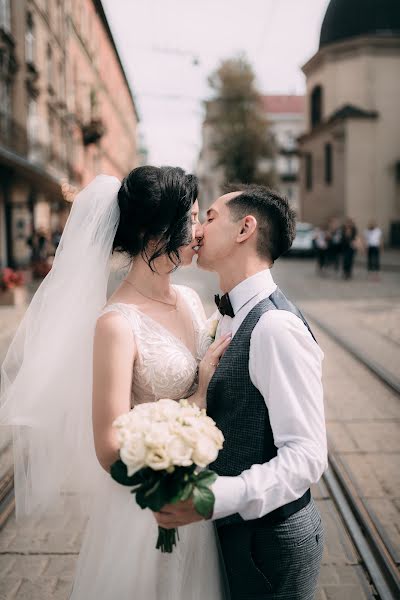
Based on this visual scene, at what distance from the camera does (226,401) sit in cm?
189

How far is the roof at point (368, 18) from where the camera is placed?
33219mm

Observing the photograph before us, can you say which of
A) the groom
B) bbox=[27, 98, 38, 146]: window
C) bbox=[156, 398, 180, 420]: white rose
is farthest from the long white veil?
bbox=[27, 98, 38, 146]: window

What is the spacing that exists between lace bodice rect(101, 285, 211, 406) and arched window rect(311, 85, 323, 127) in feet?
123

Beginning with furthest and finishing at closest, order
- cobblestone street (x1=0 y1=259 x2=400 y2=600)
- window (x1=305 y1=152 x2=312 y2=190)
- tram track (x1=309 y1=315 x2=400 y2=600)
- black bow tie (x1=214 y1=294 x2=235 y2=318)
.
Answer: window (x1=305 y1=152 x2=312 y2=190) → cobblestone street (x1=0 y1=259 x2=400 y2=600) → tram track (x1=309 y1=315 x2=400 y2=600) → black bow tie (x1=214 y1=294 x2=235 y2=318)

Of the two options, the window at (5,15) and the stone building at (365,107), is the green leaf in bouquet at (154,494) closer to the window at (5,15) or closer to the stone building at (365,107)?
the window at (5,15)

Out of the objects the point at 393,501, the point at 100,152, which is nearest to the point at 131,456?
the point at 393,501

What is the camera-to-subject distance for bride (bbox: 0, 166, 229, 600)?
2.12 meters

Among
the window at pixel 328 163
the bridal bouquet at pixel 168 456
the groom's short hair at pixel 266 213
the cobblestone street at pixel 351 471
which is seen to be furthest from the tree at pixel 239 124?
the bridal bouquet at pixel 168 456

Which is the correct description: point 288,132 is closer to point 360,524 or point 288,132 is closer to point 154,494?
point 360,524

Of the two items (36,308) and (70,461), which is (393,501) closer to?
(70,461)

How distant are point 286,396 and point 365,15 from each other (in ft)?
121

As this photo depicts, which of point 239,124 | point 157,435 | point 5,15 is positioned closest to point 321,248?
point 5,15

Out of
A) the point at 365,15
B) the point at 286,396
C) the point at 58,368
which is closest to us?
the point at 286,396

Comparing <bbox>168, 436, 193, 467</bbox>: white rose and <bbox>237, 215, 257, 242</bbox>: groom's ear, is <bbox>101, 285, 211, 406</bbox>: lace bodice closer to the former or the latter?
<bbox>237, 215, 257, 242</bbox>: groom's ear
